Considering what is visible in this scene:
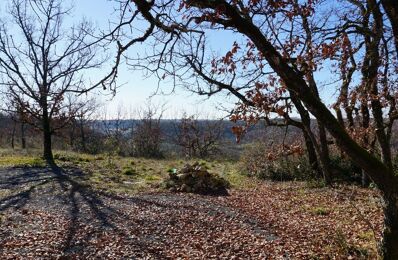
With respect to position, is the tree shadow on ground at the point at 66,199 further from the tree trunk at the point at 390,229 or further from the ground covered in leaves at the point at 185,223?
the tree trunk at the point at 390,229

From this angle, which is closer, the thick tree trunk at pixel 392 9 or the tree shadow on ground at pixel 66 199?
the thick tree trunk at pixel 392 9

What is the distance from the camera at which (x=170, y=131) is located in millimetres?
36969

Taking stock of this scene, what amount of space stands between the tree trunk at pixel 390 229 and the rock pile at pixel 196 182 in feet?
31.0

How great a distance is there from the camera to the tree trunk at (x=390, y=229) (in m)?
4.89

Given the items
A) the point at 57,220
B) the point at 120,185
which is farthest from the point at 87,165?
the point at 57,220

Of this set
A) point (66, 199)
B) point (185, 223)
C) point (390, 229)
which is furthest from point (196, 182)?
point (390, 229)

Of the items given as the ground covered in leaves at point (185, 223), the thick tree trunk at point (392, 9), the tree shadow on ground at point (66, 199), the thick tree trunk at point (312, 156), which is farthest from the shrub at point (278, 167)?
the thick tree trunk at point (392, 9)

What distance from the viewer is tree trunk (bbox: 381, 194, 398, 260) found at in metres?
4.89

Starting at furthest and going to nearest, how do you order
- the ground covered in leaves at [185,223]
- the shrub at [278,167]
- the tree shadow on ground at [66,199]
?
the shrub at [278,167] < the tree shadow on ground at [66,199] < the ground covered in leaves at [185,223]

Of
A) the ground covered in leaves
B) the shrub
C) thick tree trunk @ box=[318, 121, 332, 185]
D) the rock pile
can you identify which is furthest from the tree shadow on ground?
the shrub

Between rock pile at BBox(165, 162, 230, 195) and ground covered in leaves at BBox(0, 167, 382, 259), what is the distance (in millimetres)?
632

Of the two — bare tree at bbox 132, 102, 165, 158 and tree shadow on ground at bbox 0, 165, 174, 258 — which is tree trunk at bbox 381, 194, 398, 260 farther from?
bare tree at bbox 132, 102, 165, 158

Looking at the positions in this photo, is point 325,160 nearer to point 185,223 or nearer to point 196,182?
point 196,182

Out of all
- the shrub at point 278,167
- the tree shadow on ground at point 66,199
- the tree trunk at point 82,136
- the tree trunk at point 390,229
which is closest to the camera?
the tree trunk at point 390,229
